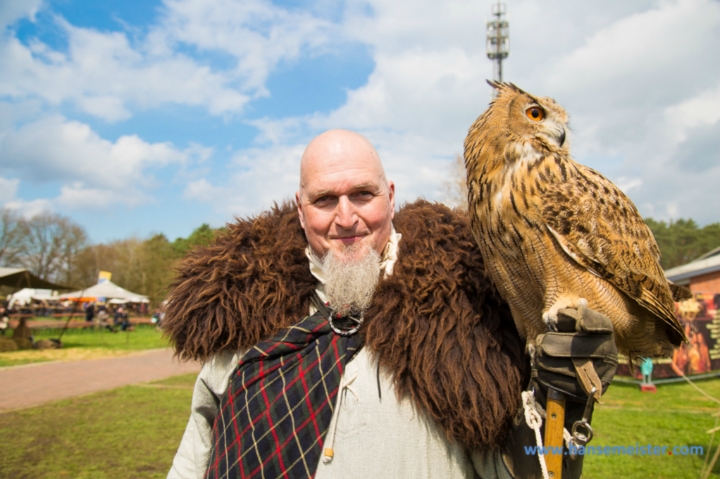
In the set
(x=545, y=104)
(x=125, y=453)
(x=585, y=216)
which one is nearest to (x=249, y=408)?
(x=585, y=216)

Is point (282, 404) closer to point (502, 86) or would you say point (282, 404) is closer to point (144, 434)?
point (502, 86)

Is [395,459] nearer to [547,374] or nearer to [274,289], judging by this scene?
[547,374]

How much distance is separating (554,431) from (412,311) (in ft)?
2.15

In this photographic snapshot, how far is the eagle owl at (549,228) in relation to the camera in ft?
5.55

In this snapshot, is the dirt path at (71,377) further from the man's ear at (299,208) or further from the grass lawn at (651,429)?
the grass lawn at (651,429)

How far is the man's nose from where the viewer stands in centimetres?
205

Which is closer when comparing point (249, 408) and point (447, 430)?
point (447, 430)

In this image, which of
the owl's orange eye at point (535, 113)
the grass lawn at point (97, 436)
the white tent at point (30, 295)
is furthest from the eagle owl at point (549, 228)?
the white tent at point (30, 295)

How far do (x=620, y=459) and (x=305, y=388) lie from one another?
5.33 meters

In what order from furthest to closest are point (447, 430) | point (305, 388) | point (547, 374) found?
point (305, 388), point (447, 430), point (547, 374)

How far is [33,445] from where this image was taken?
5.68 meters

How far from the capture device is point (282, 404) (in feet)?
6.23

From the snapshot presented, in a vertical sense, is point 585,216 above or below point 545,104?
below

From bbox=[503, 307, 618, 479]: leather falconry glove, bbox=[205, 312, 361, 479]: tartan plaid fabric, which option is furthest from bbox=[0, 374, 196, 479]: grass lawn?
bbox=[503, 307, 618, 479]: leather falconry glove
